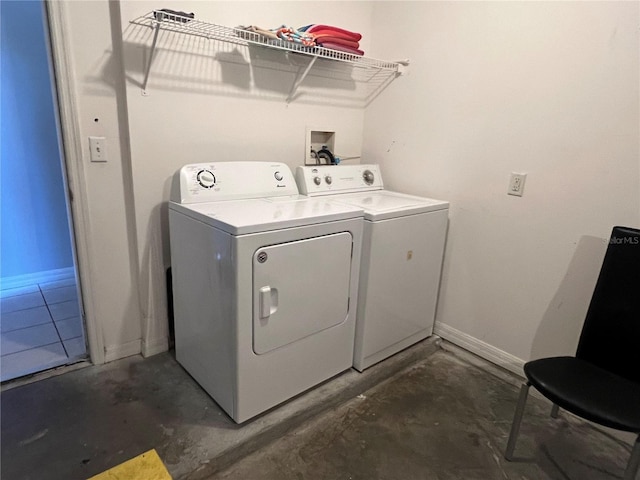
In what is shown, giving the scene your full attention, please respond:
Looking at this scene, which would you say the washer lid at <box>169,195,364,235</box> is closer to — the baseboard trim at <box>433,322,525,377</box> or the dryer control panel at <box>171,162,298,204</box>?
the dryer control panel at <box>171,162,298,204</box>

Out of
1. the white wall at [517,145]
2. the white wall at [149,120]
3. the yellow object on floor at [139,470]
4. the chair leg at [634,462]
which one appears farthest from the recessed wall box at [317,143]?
the chair leg at [634,462]

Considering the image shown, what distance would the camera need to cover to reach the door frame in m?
1.59

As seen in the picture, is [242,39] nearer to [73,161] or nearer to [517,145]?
[73,161]

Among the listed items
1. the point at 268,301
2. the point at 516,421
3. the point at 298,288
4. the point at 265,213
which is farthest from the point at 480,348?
the point at 265,213

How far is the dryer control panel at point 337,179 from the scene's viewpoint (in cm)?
217

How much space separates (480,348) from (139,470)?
1.81 m

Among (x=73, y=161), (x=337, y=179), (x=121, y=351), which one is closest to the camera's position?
(x=73, y=161)

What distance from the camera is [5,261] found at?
9.46ft

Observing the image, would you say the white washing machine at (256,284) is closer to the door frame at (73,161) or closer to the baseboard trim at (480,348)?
the door frame at (73,161)

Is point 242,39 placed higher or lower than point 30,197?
higher

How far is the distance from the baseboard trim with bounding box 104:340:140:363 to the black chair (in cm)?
185

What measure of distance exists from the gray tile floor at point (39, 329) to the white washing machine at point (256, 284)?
70cm

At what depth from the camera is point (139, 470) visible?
54.5 inches

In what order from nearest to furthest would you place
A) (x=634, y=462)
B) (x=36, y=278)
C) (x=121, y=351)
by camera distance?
1. (x=634, y=462)
2. (x=121, y=351)
3. (x=36, y=278)
